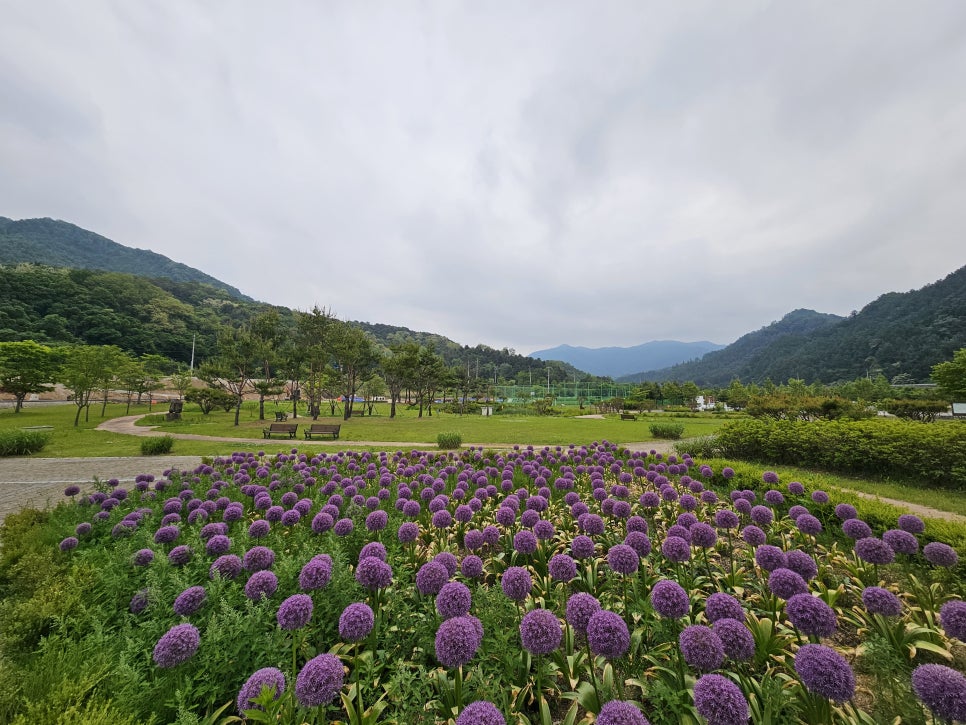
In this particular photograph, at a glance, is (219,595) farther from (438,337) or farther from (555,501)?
(438,337)

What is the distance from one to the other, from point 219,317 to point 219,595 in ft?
389

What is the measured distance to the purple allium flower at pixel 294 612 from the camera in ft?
8.66

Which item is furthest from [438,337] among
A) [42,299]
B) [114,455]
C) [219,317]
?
[114,455]

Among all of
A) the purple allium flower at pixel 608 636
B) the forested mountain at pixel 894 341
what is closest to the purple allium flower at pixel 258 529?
the purple allium flower at pixel 608 636

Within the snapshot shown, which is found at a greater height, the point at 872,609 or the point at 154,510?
the point at 872,609

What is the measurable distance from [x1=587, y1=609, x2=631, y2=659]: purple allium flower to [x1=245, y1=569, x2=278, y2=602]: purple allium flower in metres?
2.69

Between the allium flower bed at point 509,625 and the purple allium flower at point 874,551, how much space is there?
0.02 meters

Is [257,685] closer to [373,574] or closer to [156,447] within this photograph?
[373,574]

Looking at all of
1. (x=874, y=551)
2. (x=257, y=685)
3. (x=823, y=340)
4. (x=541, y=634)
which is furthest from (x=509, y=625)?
(x=823, y=340)

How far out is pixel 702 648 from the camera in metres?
2.23

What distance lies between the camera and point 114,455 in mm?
14508

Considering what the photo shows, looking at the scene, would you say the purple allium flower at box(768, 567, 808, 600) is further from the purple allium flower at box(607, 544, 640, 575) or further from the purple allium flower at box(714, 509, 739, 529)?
the purple allium flower at box(714, 509, 739, 529)

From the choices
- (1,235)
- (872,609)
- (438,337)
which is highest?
(1,235)

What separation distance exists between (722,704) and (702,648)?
0.44 m
